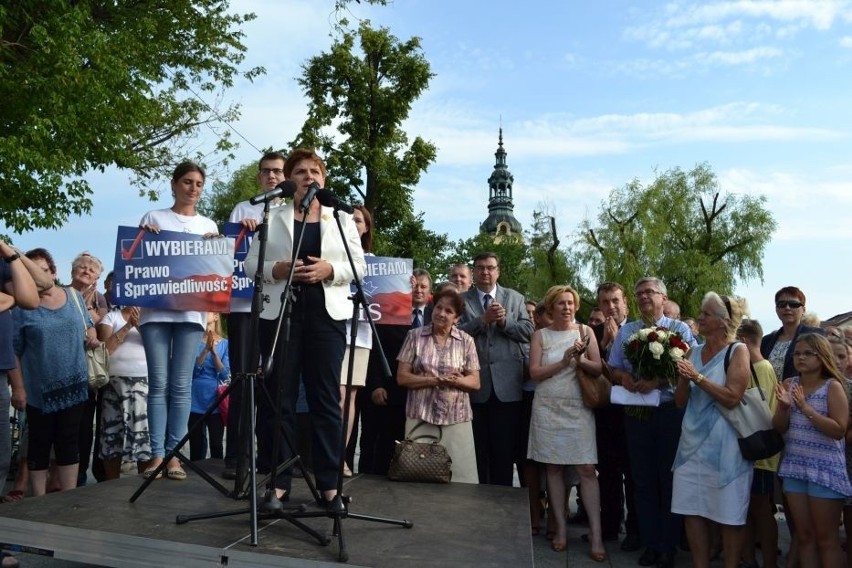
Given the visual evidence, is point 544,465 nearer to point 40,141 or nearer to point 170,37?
point 40,141

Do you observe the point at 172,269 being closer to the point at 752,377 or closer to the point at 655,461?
the point at 655,461

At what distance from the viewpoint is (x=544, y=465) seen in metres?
7.00

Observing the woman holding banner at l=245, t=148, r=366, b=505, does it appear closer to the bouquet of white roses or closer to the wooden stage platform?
the wooden stage platform

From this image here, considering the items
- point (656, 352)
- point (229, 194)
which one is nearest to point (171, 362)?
point (656, 352)

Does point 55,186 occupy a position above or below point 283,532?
above

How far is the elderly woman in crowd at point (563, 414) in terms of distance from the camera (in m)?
6.10

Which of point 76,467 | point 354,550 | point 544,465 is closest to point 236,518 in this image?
point 354,550

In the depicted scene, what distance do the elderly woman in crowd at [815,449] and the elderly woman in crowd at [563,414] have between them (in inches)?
57.8

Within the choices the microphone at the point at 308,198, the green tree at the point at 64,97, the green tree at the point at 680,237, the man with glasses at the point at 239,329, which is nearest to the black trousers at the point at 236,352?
the man with glasses at the point at 239,329

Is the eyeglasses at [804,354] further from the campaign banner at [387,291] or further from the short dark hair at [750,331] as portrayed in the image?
the campaign banner at [387,291]

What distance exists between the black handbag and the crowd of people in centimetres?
28

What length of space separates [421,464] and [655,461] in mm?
1858

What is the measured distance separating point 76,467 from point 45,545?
1.80 metres

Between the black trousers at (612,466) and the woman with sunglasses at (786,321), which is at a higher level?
the woman with sunglasses at (786,321)
